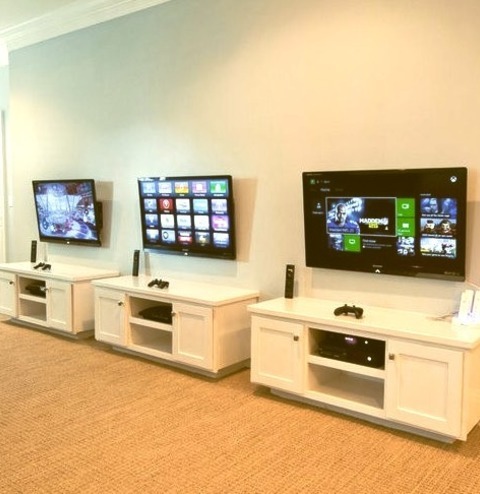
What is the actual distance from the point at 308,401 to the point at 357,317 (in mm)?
641

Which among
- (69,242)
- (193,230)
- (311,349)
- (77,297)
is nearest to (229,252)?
(193,230)

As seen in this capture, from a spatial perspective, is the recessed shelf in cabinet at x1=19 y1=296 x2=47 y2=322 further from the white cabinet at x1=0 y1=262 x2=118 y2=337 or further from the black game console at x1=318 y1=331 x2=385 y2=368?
the black game console at x1=318 y1=331 x2=385 y2=368

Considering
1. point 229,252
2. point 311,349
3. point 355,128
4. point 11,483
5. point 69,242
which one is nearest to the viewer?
point 11,483

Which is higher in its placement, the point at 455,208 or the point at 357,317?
the point at 455,208

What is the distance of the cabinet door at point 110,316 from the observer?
175 inches

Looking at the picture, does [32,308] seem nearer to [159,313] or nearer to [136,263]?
[136,263]

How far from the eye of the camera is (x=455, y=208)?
3.15 meters

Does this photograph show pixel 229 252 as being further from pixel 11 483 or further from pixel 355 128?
pixel 11 483

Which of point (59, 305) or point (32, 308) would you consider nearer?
point (59, 305)

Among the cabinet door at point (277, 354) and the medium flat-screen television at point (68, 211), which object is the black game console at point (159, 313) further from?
the medium flat-screen television at point (68, 211)

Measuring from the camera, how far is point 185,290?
422 cm

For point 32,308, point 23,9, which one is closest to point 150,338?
point 32,308

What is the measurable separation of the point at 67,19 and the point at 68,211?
1897 mm

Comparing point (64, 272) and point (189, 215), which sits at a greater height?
point (189, 215)
